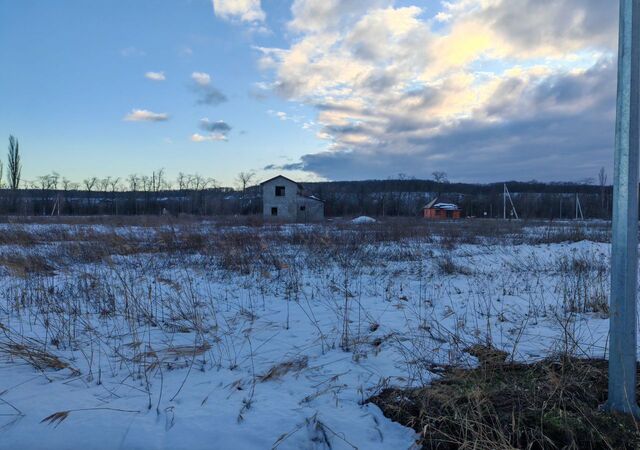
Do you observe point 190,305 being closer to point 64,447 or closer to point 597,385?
point 64,447

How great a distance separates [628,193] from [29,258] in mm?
11547

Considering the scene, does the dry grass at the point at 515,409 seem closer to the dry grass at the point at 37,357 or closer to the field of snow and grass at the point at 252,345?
the field of snow and grass at the point at 252,345

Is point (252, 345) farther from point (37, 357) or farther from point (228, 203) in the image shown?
point (228, 203)

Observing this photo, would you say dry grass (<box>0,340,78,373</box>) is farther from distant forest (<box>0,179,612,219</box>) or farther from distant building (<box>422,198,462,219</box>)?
distant building (<box>422,198,462,219</box>)

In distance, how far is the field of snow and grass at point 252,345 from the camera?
2613 mm

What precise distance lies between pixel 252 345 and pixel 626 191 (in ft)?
12.1

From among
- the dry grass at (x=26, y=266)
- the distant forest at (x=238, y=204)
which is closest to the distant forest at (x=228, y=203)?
the distant forest at (x=238, y=204)

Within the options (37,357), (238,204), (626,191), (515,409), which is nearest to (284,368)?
(515,409)

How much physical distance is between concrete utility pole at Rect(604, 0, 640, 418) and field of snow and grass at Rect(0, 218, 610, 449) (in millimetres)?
1230

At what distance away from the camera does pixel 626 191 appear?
89.0 inches

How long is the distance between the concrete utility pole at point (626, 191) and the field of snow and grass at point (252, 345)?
123 cm

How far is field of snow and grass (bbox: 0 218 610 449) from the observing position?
2.61 meters

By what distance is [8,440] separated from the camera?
2471 mm

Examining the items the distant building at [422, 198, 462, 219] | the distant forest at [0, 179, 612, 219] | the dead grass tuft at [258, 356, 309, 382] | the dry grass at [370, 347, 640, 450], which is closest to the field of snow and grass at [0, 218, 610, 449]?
the dead grass tuft at [258, 356, 309, 382]
